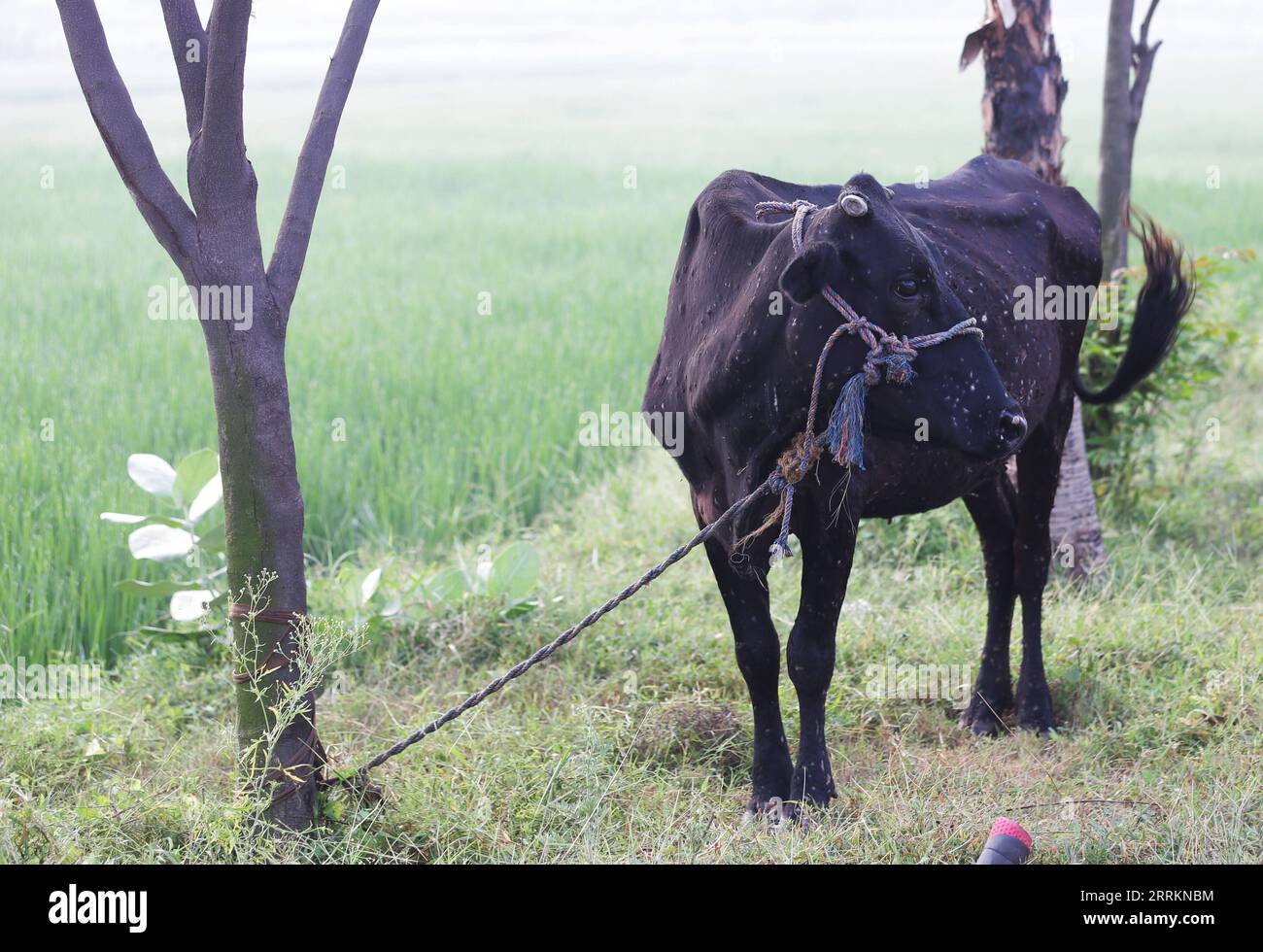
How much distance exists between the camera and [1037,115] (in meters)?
5.11

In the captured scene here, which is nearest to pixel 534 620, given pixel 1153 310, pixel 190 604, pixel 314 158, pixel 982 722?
pixel 190 604

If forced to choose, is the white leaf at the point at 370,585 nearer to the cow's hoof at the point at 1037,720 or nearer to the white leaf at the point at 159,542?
the white leaf at the point at 159,542

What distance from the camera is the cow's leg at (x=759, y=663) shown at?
11.7 ft

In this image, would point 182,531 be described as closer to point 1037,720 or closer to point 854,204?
point 854,204

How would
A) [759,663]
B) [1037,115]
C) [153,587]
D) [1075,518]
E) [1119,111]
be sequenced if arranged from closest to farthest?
[759,663] → [153,587] → [1037,115] → [1075,518] → [1119,111]

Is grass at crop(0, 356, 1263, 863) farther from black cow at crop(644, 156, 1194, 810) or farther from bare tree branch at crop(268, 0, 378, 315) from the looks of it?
bare tree branch at crop(268, 0, 378, 315)

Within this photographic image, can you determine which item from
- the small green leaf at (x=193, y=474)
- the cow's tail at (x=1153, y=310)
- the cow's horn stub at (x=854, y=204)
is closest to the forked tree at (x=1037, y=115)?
the cow's tail at (x=1153, y=310)

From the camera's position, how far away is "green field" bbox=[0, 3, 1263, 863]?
327cm

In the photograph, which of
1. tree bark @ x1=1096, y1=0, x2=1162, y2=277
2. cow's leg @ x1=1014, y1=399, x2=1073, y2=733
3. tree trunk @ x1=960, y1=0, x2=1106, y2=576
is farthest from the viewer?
Answer: tree bark @ x1=1096, y1=0, x2=1162, y2=277

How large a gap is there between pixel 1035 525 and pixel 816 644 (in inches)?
52.0

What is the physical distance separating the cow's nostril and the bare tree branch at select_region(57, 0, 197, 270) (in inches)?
81.0

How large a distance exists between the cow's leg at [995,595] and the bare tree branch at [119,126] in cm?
276

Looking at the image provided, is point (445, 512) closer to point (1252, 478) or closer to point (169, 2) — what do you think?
point (169, 2)

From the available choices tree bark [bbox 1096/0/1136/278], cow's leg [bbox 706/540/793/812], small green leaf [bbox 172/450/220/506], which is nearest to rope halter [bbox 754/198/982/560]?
cow's leg [bbox 706/540/793/812]
